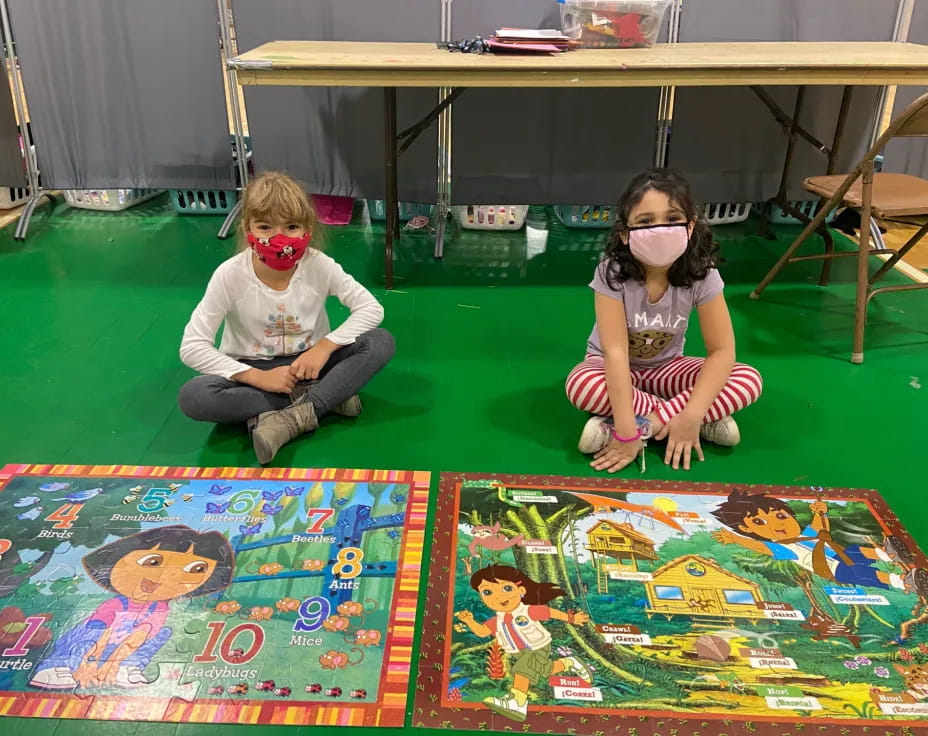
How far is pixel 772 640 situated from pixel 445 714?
0.61 metres

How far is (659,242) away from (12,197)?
345cm

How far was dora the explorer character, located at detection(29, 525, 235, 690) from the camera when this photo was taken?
132 centimetres

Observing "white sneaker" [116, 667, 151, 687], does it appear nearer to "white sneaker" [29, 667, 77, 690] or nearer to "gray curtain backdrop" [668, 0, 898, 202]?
"white sneaker" [29, 667, 77, 690]

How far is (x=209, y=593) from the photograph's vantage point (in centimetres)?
149

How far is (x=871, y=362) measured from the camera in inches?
96.7

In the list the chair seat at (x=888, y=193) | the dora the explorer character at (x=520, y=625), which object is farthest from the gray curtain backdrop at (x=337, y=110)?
the dora the explorer character at (x=520, y=625)

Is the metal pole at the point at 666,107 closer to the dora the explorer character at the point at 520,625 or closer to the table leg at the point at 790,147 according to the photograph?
the table leg at the point at 790,147

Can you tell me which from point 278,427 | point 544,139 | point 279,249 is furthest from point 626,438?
point 544,139

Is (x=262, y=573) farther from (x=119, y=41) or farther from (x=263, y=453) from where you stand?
(x=119, y=41)

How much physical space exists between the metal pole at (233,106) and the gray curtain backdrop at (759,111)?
1915 millimetres

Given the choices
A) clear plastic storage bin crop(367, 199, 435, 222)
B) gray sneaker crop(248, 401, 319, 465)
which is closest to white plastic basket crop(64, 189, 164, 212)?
clear plastic storage bin crop(367, 199, 435, 222)

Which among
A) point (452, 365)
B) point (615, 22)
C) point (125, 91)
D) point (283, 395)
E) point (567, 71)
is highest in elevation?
point (615, 22)

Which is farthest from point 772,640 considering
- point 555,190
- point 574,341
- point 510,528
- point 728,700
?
point 555,190

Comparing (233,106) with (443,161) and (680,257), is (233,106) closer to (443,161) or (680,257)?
(443,161)
